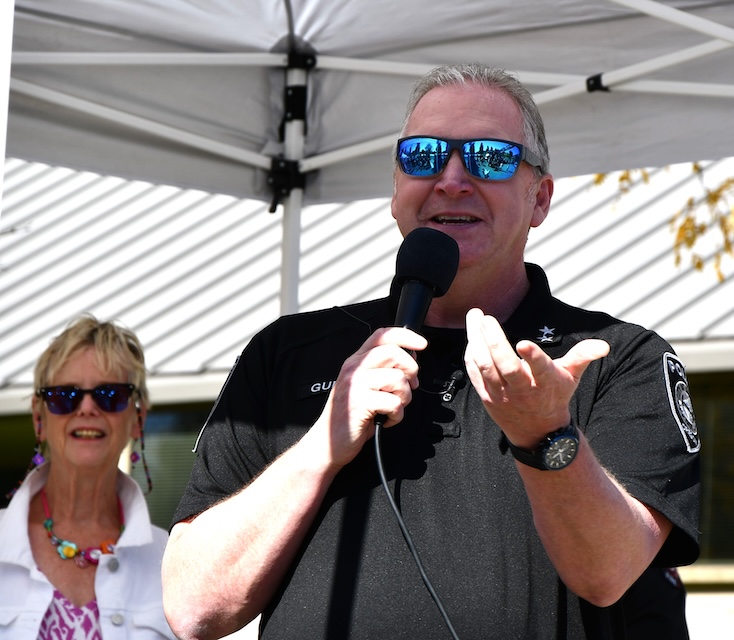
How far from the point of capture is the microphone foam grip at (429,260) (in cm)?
200

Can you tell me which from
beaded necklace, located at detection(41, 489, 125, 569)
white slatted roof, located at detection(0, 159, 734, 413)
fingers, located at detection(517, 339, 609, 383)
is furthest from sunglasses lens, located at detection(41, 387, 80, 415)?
white slatted roof, located at detection(0, 159, 734, 413)

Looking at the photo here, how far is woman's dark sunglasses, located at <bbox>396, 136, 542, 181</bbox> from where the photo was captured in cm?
231

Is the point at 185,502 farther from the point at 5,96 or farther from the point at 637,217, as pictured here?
the point at 637,217

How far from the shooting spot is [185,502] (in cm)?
227

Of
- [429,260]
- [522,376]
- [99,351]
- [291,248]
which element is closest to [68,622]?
[99,351]

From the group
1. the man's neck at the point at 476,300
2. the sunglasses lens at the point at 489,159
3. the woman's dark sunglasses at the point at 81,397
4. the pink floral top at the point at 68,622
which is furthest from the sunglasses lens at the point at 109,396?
the sunglasses lens at the point at 489,159

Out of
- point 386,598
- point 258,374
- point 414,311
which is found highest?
point 414,311

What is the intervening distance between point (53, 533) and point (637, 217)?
22.8 ft

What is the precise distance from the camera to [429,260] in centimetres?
203

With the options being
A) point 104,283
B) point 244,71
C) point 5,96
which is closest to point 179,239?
point 104,283

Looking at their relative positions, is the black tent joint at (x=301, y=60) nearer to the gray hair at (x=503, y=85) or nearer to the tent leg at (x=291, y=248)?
the tent leg at (x=291, y=248)

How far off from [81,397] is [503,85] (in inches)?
90.5

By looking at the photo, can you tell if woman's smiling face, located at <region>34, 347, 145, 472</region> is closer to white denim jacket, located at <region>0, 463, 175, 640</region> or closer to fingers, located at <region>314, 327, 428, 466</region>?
white denim jacket, located at <region>0, 463, 175, 640</region>

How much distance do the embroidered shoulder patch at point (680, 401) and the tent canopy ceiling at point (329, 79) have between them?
64.4 inches
